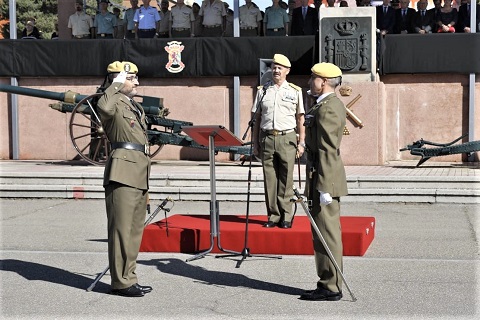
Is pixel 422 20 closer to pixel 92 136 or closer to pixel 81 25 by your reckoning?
pixel 92 136

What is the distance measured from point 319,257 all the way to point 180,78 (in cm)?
1291

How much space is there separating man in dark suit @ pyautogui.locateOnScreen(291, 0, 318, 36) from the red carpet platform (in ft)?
31.3

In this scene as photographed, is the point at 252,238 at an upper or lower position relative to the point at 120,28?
lower

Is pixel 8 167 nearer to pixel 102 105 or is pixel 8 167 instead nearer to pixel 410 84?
pixel 410 84

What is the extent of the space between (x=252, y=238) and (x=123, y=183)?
2.56 meters

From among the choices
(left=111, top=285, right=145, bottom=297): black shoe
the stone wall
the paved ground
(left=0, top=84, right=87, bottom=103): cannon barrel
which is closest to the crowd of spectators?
the stone wall

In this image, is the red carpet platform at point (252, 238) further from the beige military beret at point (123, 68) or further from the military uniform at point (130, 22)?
the military uniform at point (130, 22)

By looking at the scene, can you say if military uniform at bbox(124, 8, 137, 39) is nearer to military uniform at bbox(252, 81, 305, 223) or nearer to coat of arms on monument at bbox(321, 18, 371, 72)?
coat of arms on monument at bbox(321, 18, 371, 72)

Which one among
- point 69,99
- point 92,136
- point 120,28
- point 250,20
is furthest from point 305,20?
point 69,99

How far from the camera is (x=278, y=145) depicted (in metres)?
11.0

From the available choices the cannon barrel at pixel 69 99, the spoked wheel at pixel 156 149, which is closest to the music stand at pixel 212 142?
the spoked wheel at pixel 156 149

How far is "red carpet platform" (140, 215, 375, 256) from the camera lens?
1035cm

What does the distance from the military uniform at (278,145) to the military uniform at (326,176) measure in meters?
2.61

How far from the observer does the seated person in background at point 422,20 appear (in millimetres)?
19656
